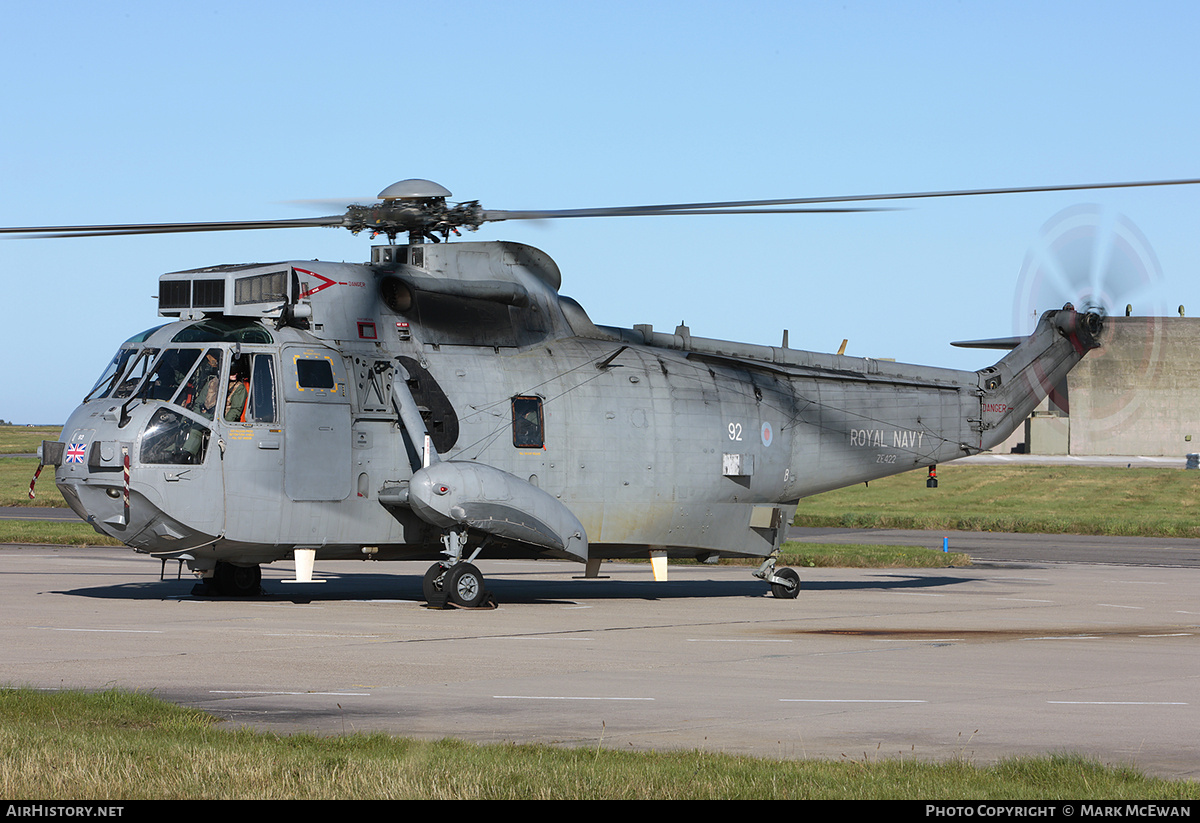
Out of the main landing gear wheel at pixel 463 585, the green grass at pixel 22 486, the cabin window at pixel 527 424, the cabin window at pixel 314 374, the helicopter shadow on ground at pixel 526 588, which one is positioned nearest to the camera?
the cabin window at pixel 314 374

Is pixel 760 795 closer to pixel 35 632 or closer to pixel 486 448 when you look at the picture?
pixel 35 632

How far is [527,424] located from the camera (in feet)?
69.8

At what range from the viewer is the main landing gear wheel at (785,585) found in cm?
2373

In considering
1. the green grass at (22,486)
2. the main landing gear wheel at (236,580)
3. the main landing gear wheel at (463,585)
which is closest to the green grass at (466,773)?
the main landing gear wheel at (463,585)

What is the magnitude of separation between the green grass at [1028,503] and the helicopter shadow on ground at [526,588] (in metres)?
19.1

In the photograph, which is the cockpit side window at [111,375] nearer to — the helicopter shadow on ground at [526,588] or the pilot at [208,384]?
the pilot at [208,384]

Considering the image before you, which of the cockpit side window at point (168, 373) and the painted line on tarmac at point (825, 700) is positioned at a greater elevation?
the cockpit side window at point (168, 373)

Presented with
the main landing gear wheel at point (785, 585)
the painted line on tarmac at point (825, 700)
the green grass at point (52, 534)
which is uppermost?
the painted line on tarmac at point (825, 700)

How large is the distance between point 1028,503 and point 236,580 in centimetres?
4666

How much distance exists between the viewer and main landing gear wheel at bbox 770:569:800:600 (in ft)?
77.9

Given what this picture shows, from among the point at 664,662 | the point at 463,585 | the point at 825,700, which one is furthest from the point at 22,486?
the point at 825,700

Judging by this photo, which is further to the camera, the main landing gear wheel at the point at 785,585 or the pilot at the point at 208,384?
the main landing gear wheel at the point at 785,585

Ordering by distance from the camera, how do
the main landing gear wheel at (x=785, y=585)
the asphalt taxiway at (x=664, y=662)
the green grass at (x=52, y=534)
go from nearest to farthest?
the asphalt taxiway at (x=664, y=662) → the main landing gear wheel at (x=785, y=585) → the green grass at (x=52, y=534)

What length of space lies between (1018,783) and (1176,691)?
5624 millimetres
